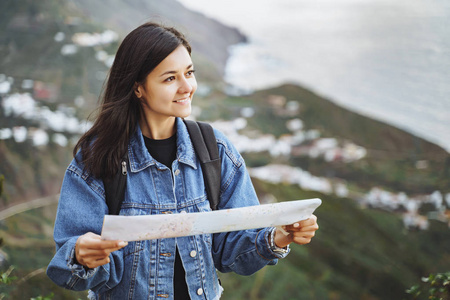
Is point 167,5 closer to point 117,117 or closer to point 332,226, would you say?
point 332,226

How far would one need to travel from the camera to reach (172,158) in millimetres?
1530

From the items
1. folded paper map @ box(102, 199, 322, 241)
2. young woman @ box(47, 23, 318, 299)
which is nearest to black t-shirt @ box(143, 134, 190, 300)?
young woman @ box(47, 23, 318, 299)

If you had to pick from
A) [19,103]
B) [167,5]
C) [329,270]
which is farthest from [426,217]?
[19,103]

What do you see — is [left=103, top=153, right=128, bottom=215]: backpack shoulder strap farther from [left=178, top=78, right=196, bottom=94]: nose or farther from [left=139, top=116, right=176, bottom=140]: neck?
[left=178, top=78, right=196, bottom=94]: nose

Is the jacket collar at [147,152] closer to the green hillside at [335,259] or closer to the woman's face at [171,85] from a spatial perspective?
the woman's face at [171,85]

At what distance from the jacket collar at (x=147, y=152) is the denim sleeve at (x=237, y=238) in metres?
0.12

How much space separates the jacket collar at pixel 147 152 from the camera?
1443 millimetres

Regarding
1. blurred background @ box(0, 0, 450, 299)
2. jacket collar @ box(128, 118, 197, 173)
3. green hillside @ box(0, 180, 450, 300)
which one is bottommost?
green hillside @ box(0, 180, 450, 300)

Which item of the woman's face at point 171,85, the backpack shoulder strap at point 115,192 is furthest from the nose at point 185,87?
the backpack shoulder strap at point 115,192

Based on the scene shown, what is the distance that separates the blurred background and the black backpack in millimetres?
1663

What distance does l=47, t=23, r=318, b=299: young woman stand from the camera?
53.2 inches

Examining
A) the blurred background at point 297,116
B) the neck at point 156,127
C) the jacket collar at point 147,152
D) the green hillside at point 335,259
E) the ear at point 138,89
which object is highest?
the ear at point 138,89

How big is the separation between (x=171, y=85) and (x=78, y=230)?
51 cm

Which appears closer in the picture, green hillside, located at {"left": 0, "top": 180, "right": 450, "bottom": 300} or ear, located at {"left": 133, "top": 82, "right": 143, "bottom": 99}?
ear, located at {"left": 133, "top": 82, "right": 143, "bottom": 99}
